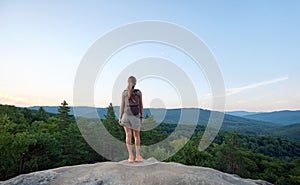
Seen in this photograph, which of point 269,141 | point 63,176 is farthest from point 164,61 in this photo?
point 269,141

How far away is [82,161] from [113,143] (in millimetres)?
3867

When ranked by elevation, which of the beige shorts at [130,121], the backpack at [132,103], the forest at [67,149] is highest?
the backpack at [132,103]

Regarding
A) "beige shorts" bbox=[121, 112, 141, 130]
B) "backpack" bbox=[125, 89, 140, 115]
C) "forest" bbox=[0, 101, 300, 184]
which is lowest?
"forest" bbox=[0, 101, 300, 184]

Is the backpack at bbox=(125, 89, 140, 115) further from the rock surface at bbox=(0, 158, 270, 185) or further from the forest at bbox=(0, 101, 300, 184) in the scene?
the forest at bbox=(0, 101, 300, 184)

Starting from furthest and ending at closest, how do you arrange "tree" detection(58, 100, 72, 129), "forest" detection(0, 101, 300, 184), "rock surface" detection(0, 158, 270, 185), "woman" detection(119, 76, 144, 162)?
"tree" detection(58, 100, 72, 129) → "forest" detection(0, 101, 300, 184) → "woman" detection(119, 76, 144, 162) → "rock surface" detection(0, 158, 270, 185)

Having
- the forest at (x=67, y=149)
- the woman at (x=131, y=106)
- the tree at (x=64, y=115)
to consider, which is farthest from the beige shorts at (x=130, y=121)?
the tree at (x=64, y=115)

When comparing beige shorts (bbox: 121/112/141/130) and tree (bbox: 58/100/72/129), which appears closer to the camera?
beige shorts (bbox: 121/112/141/130)

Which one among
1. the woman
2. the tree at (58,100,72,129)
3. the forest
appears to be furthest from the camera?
the tree at (58,100,72,129)

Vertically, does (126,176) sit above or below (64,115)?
below

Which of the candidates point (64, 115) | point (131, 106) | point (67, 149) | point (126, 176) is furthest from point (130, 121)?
point (64, 115)

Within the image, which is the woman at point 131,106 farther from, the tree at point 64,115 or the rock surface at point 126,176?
the tree at point 64,115

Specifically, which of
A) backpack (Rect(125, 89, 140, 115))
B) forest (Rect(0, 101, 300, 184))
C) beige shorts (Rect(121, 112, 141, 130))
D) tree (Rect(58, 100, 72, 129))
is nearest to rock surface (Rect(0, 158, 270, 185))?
beige shorts (Rect(121, 112, 141, 130))

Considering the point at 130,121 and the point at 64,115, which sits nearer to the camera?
the point at 130,121

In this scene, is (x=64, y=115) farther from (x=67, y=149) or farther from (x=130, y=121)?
(x=130, y=121)
